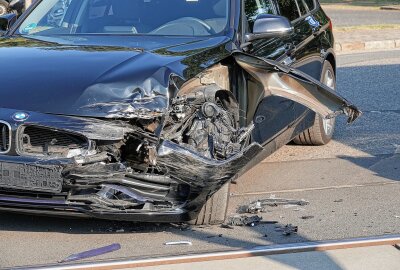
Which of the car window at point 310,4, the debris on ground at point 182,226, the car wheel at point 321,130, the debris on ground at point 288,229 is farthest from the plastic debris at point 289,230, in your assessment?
the car window at point 310,4

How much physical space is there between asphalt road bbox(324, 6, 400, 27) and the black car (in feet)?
58.3

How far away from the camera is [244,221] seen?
6.16m

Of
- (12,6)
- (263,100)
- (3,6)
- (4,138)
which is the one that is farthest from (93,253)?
(3,6)

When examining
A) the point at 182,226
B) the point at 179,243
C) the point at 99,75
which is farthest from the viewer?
the point at 182,226

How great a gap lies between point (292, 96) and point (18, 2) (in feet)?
51.4

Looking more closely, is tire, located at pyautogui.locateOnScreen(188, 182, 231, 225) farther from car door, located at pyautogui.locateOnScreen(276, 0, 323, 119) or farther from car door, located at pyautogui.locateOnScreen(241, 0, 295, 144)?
car door, located at pyautogui.locateOnScreen(276, 0, 323, 119)

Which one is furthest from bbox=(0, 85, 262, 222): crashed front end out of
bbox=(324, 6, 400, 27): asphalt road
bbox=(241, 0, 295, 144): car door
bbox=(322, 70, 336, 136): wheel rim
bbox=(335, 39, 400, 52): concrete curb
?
bbox=(324, 6, 400, 27): asphalt road

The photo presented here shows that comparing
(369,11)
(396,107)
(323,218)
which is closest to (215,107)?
(323,218)

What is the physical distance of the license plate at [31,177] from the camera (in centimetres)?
530

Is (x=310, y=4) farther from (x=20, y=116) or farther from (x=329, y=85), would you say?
(x=20, y=116)

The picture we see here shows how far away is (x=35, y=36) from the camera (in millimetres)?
7059

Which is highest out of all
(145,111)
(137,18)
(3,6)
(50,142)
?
(137,18)

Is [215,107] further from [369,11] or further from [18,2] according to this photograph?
[369,11]

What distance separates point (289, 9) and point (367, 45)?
36.9ft
